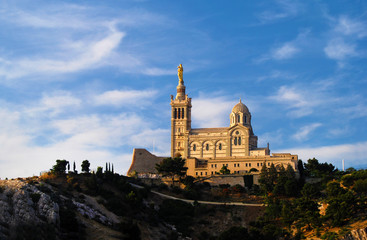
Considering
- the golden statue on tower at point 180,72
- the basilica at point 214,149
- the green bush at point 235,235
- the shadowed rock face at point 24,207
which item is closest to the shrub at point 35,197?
the shadowed rock face at point 24,207

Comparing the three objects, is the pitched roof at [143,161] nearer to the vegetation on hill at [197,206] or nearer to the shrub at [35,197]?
the vegetation on hill at [197,206]

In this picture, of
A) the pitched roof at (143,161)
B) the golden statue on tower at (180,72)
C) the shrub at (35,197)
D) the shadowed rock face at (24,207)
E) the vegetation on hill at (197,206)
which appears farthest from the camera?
the golden statue on tower at (180,72)

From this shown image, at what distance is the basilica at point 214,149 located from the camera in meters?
104

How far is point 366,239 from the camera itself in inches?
2746

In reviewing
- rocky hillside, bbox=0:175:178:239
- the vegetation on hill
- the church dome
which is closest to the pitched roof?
the vegetation on hill

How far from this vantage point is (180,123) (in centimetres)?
11606

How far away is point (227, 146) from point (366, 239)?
43443mm

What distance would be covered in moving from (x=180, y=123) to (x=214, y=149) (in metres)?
10.6

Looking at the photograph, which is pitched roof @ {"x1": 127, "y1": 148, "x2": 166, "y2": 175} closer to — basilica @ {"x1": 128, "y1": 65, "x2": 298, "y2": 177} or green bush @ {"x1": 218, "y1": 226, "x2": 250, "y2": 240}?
basilica @ {"x1": 128, "y1": 65, "x2": 298, "y2": 177}

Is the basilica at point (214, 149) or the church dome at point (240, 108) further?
the church dome at point (240, 108)

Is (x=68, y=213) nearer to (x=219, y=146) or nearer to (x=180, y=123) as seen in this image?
(x=219, y=146)

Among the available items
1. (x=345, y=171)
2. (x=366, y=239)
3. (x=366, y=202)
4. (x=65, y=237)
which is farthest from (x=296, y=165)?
(x=65, y=237)

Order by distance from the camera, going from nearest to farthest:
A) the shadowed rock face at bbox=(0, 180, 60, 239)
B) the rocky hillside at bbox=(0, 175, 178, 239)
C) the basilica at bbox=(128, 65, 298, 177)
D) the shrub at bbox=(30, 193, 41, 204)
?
the shadowed rock face at bbox=(0, 180, 60, 239) → the rocky hillside at bbox=(0, 175, 178, 239) → the shrub at bbox=(30, 193, 41, 204) → the basilica at bbox=(128, 65, 298, 177)

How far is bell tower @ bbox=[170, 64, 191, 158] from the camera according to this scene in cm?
11350
